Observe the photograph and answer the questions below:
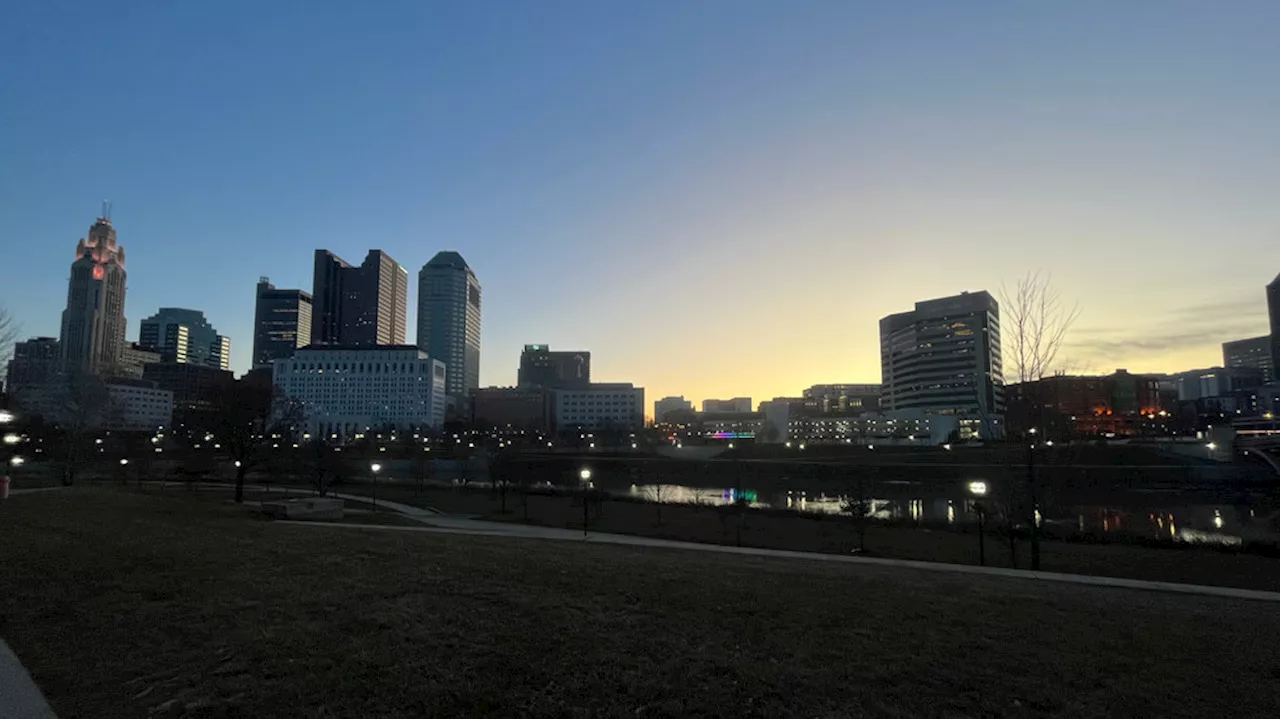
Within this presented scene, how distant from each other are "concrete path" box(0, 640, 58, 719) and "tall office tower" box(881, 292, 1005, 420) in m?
152

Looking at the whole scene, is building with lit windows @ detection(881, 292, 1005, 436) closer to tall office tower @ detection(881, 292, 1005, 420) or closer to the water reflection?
tall office tower @ detection(881, 292, 1005, 420)

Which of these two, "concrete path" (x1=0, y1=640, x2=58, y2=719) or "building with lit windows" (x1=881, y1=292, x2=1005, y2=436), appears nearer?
"concrete path" (x1=0, y1=640, x2=58, y2=719)

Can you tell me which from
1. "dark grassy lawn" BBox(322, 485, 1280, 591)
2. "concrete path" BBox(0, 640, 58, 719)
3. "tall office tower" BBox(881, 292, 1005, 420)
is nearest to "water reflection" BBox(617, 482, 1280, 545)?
"dark grassy lawn" BBox(322, 485, 1280, 591)

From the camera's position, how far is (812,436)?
179m

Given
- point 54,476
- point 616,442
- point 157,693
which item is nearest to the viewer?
point 157,693

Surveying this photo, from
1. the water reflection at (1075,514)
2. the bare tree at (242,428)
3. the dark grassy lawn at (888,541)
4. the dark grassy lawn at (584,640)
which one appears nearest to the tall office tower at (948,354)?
the water reflection at (1075,514)

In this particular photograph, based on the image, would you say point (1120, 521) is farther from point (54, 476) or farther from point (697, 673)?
point (54, 476)

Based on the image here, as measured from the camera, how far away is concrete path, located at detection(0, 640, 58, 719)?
18.1 feet

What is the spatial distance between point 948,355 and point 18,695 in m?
173

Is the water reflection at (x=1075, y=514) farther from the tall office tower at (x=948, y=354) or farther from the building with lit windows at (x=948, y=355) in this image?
the tall office tower at (x=948, y=354)

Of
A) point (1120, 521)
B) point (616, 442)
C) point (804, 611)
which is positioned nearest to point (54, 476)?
point (804, 611)

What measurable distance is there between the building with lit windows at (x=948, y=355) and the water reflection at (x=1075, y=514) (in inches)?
3556

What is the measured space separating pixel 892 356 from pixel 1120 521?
146667 mm

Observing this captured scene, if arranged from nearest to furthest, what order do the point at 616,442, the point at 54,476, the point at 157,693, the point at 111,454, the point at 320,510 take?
1. the point at 157,693
2. the point at 320,510
3. the point at 54,476
4. the point at 111,454
5. the point at 616,442
